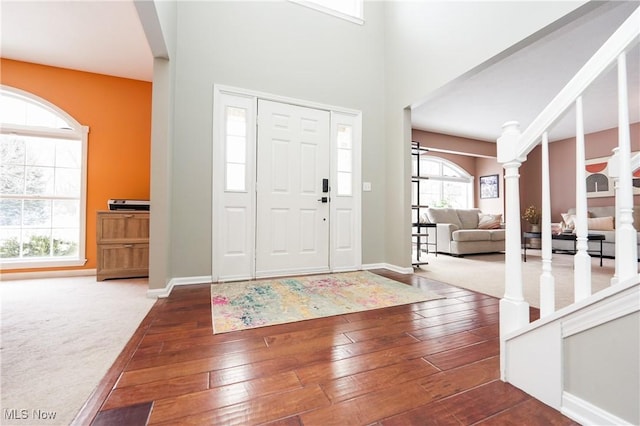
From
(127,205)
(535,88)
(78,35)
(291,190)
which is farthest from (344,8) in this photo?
(127,205)

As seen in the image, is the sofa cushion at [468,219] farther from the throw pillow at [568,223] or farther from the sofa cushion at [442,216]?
the throw pillow at [568,223]

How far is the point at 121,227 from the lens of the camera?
315cm

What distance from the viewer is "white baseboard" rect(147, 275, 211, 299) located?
238 centimetres

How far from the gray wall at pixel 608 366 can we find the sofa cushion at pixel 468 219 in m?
5.48

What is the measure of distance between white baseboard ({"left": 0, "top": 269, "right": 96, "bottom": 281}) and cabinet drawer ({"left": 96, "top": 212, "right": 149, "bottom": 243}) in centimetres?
69

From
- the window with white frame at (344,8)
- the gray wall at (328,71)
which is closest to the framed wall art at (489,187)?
the gray wall at (328,71)

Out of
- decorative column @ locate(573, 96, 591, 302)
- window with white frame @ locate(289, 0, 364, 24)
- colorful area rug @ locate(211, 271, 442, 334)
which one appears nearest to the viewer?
decorative column @ locate(573, 96, 591, 302)

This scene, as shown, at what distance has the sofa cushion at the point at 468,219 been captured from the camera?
6.01m

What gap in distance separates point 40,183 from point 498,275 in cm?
590

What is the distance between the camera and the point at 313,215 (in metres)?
3.39

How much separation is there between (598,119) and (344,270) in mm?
6024

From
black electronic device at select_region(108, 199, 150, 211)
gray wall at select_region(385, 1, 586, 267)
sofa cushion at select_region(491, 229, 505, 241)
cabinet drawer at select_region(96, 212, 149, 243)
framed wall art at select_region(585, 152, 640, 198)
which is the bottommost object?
sofa cushion at select_region(491, 229, 505, 241)

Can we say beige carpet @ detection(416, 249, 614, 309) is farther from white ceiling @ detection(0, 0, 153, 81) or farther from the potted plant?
white ceiling @ detection(0, 0, 153, 81)

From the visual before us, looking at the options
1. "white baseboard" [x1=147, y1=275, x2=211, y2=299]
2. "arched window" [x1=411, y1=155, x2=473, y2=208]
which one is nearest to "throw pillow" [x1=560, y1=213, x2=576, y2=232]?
"arched window" [x1=411, y1=155, x2=473, y2=208]
